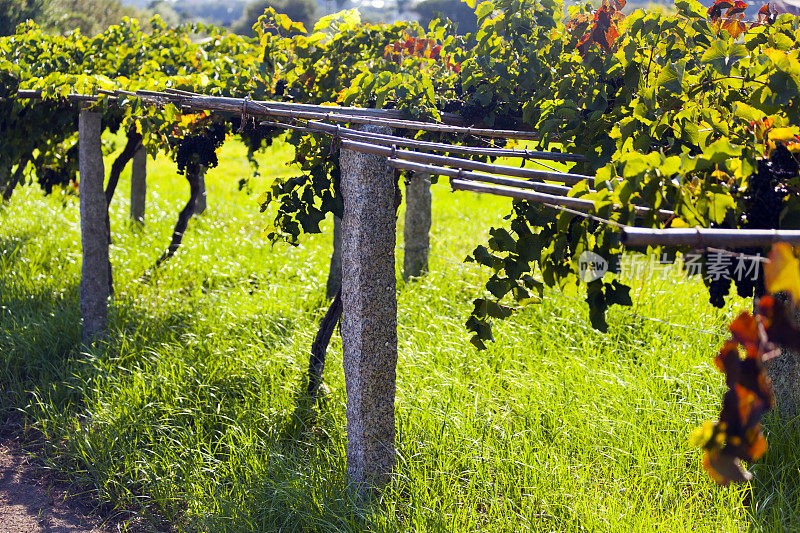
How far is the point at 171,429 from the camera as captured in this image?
4227 millimetres

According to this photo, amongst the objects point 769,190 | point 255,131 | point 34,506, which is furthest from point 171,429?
point 769,190

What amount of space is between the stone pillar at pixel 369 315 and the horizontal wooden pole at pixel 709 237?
181cm

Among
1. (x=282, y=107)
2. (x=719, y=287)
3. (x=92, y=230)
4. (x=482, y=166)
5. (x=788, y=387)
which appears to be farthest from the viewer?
(x=92, y=230)

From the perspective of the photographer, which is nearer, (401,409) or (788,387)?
(788,387)

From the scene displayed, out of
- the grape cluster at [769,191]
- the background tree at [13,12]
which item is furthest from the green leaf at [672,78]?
the background tree at [13,12]

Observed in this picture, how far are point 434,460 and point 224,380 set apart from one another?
1.60 m

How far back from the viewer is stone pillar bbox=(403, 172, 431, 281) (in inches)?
258

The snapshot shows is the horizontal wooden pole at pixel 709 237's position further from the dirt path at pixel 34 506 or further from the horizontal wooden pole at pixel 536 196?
the dirt path at pixel 34 506

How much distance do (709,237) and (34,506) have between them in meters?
3.75

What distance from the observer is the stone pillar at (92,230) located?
5570 millimetres

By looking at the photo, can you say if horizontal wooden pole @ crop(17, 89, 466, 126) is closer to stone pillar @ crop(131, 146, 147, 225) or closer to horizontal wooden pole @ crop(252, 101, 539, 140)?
→ horizontal wooden pole @ crop(252, 101, 539, 140)

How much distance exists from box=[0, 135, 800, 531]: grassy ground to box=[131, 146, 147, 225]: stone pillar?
1550 millimetres

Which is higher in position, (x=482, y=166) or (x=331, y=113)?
(x=331, y=113)

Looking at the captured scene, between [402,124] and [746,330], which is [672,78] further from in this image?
[746,330]
